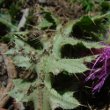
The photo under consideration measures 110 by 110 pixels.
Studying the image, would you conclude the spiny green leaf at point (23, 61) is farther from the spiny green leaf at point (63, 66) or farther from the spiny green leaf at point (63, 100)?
the spiny green leaf at point (63, 100)

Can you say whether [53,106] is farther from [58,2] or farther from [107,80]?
[58,2]

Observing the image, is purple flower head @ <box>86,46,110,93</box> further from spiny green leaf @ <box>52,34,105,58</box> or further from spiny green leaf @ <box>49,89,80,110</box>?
spiny green leaf @ <box>49,89,80,110</box>

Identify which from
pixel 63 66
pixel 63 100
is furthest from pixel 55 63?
pixel 63 100

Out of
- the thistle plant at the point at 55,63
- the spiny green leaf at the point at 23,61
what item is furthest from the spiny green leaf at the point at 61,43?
the spiny green leaf at the point at 23,61

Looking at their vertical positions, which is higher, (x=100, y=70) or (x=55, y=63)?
(x=55, y=63)

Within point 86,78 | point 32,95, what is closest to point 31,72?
point 32,95

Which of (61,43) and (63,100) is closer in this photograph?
(63,100)

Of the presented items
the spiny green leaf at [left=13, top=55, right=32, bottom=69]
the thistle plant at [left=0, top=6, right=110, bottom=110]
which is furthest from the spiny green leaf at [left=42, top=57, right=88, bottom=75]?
the spiny green leaf at [left=13, top=55, right=32, bottom=69]

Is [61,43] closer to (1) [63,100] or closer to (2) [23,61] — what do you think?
(2) [23,61]
